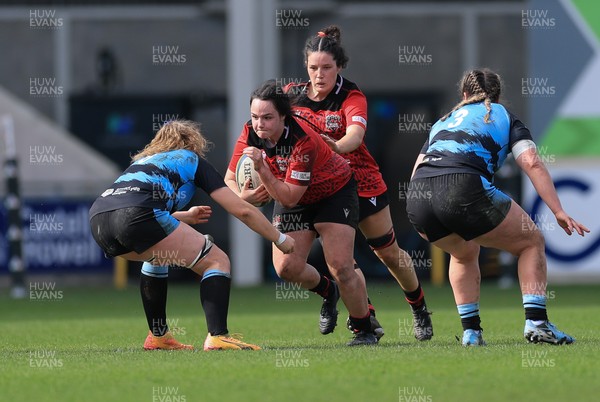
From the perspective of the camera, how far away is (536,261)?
8281mm

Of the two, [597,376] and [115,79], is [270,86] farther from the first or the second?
[115,79]

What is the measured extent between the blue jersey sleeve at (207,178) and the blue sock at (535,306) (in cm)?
195

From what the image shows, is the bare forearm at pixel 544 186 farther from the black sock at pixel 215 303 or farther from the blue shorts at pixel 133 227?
the blue shorts at pixel 133 227

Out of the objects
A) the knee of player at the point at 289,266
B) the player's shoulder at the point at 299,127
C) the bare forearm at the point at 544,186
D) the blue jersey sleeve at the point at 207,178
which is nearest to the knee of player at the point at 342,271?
the knee of player at the point at 289,266

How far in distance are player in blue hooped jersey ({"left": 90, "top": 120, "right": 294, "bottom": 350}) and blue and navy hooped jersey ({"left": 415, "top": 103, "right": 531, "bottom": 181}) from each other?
40.8 inches

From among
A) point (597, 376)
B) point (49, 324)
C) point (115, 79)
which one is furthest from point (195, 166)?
point (115, 79)

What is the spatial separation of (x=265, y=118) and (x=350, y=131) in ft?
2.59

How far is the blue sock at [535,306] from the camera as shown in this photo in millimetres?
8258

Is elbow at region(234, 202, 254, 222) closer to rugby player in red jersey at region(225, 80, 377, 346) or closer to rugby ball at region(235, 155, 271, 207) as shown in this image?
rugby player in red jersey at region(225, 80, 377, 346)

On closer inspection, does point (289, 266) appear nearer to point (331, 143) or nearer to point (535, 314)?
point (331, 143)

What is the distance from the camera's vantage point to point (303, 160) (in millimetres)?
8500

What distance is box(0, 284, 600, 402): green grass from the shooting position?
6.43 meters

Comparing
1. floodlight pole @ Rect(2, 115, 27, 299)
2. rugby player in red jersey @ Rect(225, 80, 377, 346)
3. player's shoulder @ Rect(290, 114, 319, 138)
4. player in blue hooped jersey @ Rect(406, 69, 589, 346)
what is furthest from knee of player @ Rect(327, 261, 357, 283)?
floodlight pole @ Rect(2, 115, 27, 299)

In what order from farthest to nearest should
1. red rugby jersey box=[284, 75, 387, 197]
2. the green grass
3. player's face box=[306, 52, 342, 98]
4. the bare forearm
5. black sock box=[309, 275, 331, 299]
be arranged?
black sock box=[309, 275, 331, 299], red rugby jersey box=[284, 75, 387, 197], player's face box=[306, 52, 342, 98], the bare forearm, the green grass
